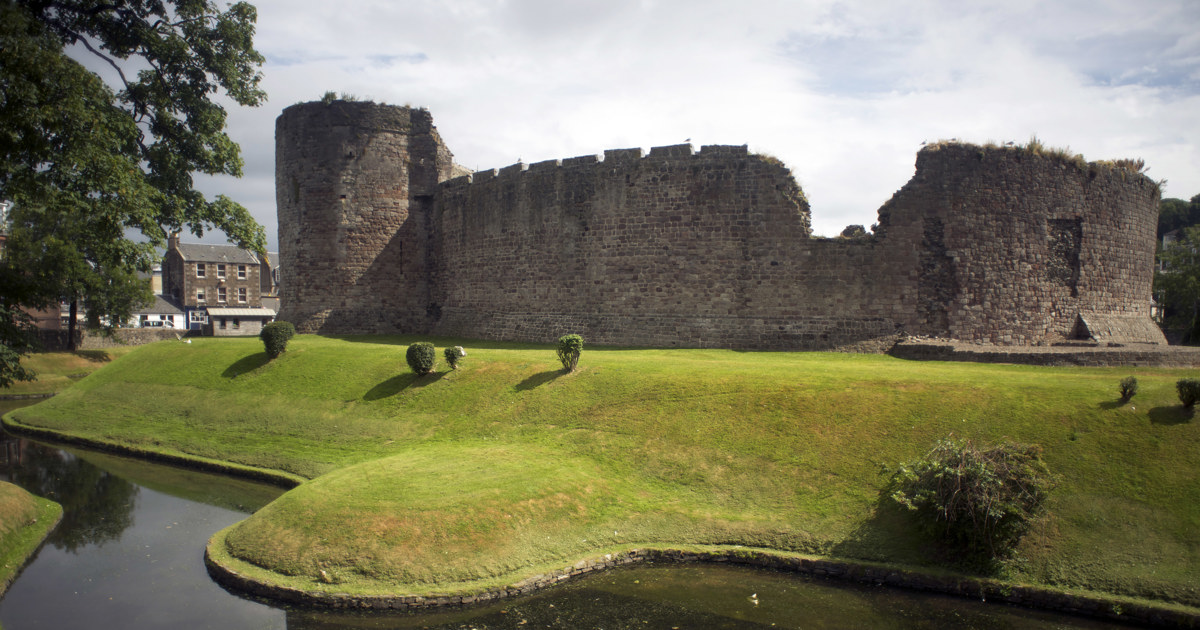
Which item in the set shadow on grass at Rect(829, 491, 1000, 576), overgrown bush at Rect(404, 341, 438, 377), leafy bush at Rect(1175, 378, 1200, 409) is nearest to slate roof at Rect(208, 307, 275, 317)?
overgrown bush at Rect(404, 341, 438, 377)

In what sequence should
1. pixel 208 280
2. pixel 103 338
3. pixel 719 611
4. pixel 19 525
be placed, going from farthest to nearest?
pixel 208 280 → pixel 103 338 → pixel 19 525 → pixel 719 611

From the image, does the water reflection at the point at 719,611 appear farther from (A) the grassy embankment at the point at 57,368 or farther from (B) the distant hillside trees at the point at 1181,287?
(B) the distant hillside trees at the point at 1181,287

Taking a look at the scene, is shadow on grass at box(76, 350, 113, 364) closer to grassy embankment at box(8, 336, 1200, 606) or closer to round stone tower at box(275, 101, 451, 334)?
round stone tower at box(275, 101, 451, 334)

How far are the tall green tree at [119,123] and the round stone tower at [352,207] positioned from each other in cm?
1151

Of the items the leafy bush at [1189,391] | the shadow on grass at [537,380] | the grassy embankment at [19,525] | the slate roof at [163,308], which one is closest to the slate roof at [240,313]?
the slate roof at [163,308]

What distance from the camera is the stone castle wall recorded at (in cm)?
2189

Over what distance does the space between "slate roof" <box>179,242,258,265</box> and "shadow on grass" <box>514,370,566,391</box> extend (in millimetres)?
57670

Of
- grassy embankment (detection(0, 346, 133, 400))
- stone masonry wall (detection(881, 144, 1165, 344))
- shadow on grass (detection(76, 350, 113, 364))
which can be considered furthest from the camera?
shadow on grass (detection(76, 350, 113, 364))

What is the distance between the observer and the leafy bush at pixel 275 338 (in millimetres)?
24469

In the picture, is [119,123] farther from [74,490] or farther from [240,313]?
[240,313]

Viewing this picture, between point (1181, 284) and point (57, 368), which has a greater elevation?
point (1181, 284)

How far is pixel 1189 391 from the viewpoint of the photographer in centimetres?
1230

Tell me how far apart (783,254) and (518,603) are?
49.8 feet

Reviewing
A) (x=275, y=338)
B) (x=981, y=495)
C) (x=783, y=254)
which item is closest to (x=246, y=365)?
(x=275, y=338)
